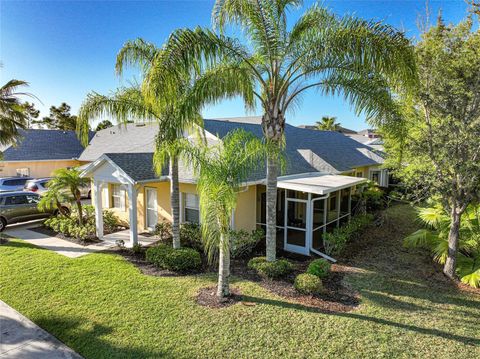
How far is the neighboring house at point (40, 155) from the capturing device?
27.9 m

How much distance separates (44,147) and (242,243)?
Answer: 27973 millimetres

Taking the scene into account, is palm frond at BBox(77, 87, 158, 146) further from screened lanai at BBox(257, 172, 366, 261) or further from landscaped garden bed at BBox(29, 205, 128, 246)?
screened lanai at BBox(257, 172, 366, 261)

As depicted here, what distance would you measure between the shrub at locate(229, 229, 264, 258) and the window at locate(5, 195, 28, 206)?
1286 cm

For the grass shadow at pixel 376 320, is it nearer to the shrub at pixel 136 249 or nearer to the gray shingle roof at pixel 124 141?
the shrub at pixel 136 249

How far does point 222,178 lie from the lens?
24.9ft

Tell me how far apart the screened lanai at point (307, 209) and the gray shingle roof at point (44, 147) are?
2497 cm

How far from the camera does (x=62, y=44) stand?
12734mm

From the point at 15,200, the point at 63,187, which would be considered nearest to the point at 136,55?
the point at 63,187

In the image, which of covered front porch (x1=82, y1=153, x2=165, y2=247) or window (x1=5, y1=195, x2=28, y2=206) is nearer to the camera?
covered front porch (x1=82, y1=153, x2=165, y2=247)

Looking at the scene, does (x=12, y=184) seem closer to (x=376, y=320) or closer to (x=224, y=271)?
(x=224, y=271)

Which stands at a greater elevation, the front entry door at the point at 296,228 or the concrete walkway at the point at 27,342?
the front entry door at the point at 296,228

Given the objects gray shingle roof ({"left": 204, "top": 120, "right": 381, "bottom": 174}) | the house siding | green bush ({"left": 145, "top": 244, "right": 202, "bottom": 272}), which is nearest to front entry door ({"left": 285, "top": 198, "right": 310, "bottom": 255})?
gray shingle roof ({"left": 204, "top": 120, "right": 381, "bottom": 174})

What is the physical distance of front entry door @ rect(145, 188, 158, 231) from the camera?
1505 cm

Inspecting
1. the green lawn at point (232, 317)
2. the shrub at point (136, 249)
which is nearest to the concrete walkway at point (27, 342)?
the green lawn at point (232, 317)
